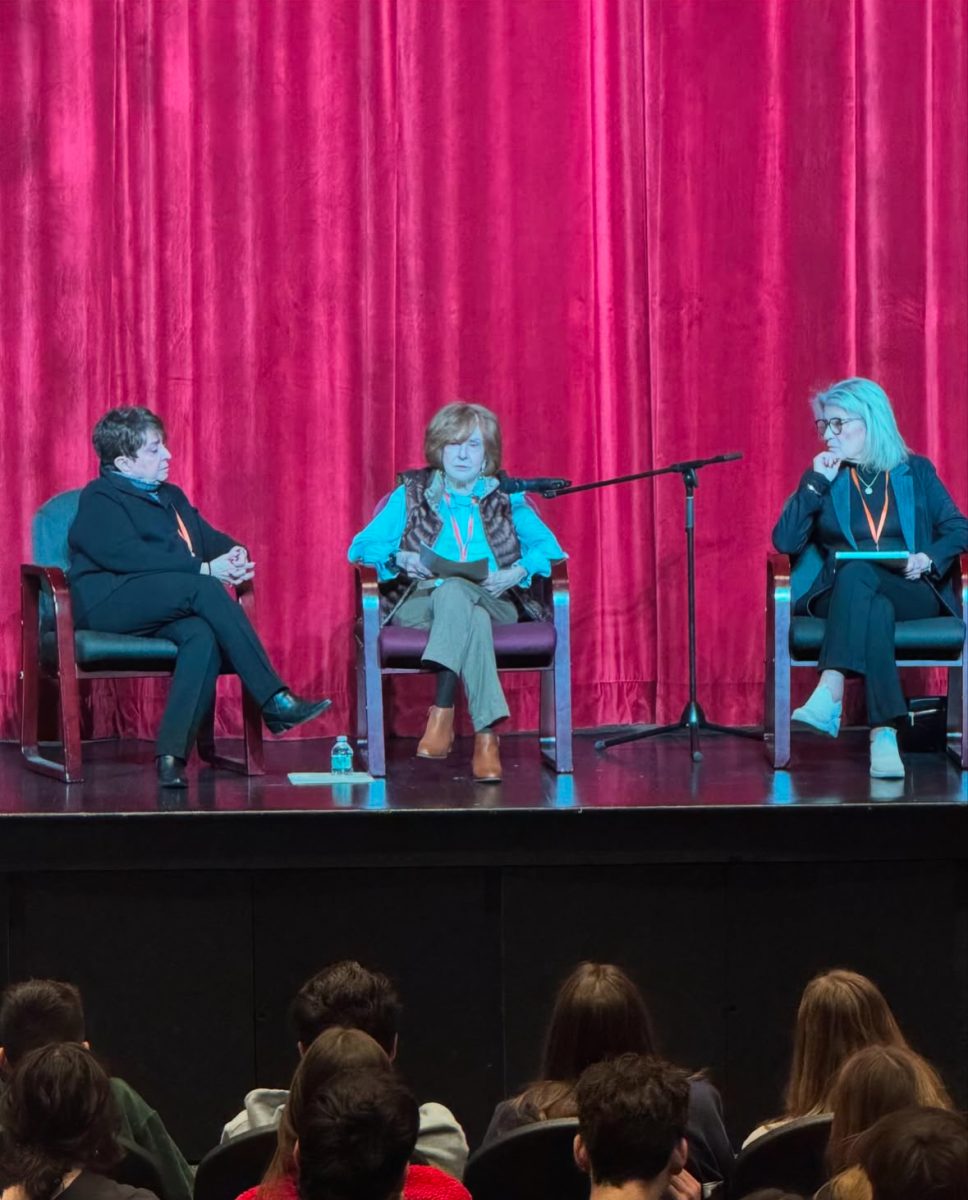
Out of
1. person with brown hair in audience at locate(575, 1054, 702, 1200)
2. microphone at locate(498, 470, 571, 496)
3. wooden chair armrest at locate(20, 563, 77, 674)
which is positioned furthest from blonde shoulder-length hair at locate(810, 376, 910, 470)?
person with brown hair in audience at locate(575, 1054, 702, 1200)

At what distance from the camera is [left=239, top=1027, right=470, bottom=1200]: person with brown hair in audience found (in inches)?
87.5

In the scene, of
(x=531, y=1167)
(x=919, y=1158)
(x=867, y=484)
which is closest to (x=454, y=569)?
(x=867, y=484)

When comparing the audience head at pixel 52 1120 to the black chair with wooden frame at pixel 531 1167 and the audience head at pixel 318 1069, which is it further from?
the black chair with wooden frame at pixel 531 1167

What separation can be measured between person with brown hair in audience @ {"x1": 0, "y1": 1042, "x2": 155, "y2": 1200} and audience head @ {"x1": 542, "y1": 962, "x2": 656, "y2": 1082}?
727mm

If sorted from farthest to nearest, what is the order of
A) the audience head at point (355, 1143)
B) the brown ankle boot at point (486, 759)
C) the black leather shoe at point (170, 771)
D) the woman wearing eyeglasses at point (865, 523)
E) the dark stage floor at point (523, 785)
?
the woman wearing eyeglasses at point (865, 523) → the brown ankle boot at point (486, 759) → the black leather shoe at point (170, 771) → the dark stage floor at point (523, 785) → the audience head at point (355, 1143)

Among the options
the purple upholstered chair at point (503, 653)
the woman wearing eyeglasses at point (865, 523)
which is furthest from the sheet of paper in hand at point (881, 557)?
the purple upholstered chair at point (503, 653)

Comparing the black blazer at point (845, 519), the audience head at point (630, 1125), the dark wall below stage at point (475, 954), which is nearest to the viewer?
the audience head at point (630, 1125)

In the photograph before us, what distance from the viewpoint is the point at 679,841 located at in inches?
169

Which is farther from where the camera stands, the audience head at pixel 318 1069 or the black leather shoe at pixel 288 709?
the black leather shoe at pixel 288 709

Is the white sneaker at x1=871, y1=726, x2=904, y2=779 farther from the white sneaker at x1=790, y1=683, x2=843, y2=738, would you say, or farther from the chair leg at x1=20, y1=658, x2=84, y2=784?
the chair leg at x1=20, y1=658, x2=84, y2=784

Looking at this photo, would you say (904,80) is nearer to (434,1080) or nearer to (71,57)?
(71,57)

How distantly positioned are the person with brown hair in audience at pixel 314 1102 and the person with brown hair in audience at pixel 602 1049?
39 centimetres

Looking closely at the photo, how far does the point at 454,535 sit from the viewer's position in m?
5.29

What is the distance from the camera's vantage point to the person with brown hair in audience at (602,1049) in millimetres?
→ 2758
